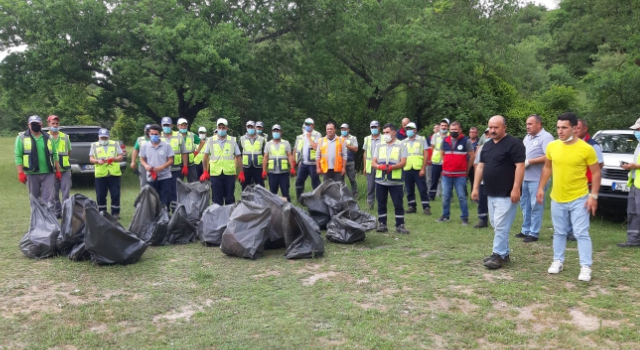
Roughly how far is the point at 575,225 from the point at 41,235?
6.21m

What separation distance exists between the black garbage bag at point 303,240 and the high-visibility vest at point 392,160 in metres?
1.72

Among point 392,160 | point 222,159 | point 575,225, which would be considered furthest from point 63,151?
point 575,225

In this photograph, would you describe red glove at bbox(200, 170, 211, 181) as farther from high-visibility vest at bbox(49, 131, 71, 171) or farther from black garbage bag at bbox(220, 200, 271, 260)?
black garbage bag at bbox(220, 200, 271, 260)

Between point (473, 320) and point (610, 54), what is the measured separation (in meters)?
22.4

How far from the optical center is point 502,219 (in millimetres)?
5746

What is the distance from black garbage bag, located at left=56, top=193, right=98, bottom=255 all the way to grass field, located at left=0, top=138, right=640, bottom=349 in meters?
0.29

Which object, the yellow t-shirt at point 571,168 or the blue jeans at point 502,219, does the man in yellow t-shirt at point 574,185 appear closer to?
the yellow t-shirt at point 571,168

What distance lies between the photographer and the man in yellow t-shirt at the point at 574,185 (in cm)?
523

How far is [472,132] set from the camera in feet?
33.2

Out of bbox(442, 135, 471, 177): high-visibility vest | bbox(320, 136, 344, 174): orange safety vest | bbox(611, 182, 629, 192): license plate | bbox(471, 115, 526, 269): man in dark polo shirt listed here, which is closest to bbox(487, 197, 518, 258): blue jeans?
bbox(471, 115, 526, 269): man in dark polo shirt

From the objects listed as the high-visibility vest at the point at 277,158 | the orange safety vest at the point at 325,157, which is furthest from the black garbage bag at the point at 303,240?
the high-visibility vest at the point at 277,158

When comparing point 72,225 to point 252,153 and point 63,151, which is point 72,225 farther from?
point 252,153

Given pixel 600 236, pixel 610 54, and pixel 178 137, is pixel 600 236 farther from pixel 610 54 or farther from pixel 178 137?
pixel 610 54

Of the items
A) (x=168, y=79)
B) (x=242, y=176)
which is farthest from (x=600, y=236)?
(x=168, y=79)
